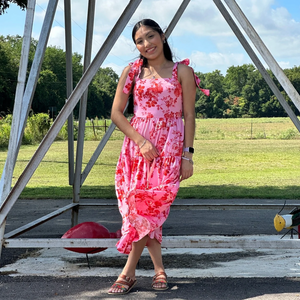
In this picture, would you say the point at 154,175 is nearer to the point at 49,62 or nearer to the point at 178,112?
the point at 178,112

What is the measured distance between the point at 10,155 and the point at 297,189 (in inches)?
389

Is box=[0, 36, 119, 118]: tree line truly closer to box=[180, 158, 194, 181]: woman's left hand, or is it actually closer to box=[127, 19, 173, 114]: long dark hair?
box=[127, 19, 173, 114]: long dark hair

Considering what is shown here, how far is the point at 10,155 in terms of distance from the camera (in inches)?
147

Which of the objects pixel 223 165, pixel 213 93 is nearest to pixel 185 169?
pixel 223 165

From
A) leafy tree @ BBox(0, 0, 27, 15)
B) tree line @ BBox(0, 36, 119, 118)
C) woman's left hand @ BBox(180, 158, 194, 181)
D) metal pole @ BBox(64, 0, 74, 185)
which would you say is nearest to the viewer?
woman's left hand @ BBox(180, 158, 194, 181)

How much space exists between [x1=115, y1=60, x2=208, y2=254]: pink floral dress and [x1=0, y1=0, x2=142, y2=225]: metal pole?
25cm

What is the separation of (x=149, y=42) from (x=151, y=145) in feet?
2.34

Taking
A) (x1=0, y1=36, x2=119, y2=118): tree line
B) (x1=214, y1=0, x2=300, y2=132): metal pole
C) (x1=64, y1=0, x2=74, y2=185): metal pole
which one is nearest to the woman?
(x1=214, y1=0, x2=300, y2=132): metal pole

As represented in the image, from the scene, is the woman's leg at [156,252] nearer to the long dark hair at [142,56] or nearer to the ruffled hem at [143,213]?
the ruffled hem at [143,213]

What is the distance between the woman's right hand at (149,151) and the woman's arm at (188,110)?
0.69ft

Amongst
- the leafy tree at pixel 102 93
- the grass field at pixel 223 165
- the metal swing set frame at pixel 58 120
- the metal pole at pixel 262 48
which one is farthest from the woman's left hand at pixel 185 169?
the leafy tree at pixel 102 93

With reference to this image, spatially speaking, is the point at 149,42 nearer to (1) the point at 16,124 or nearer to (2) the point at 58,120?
(2) the point at 58,120

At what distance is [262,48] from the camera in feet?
11.3

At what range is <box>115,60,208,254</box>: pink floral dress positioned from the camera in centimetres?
333
